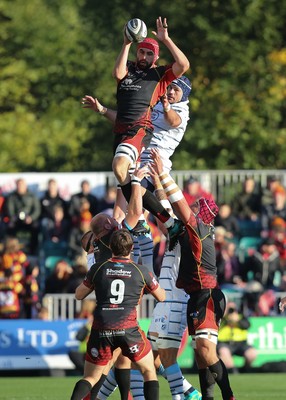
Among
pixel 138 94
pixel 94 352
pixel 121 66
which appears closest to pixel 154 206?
pixel 138 94

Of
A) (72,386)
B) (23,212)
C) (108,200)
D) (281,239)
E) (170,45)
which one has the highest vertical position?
(170,45)

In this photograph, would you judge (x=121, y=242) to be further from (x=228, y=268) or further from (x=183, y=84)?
(x=228, y=268)

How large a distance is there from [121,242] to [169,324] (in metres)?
1.95

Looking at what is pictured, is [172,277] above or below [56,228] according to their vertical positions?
above

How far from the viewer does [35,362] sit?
22453 millimetres

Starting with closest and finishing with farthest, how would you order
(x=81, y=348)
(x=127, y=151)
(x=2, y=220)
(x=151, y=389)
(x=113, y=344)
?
(x=113, y=344) → (x=151, y=389) → (x=127, y=151) → (x=81, y=348) → (x=2, y=220)

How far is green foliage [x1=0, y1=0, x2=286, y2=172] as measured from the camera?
3462 cm

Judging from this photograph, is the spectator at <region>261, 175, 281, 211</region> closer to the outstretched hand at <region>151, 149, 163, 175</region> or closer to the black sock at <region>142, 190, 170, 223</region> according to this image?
the black sock at <region>142, 190, 170, 223</region>

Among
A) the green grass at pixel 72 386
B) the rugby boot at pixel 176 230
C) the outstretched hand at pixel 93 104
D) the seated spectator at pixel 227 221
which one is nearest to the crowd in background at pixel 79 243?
the seated spectator at pixel 227 221

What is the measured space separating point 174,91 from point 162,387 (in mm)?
5419

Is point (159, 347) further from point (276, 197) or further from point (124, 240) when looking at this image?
point (276, 197)

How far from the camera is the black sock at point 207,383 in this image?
46.2 feet

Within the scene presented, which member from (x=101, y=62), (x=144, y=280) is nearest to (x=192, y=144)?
(x=101, y=62)

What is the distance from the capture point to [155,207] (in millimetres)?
14539
